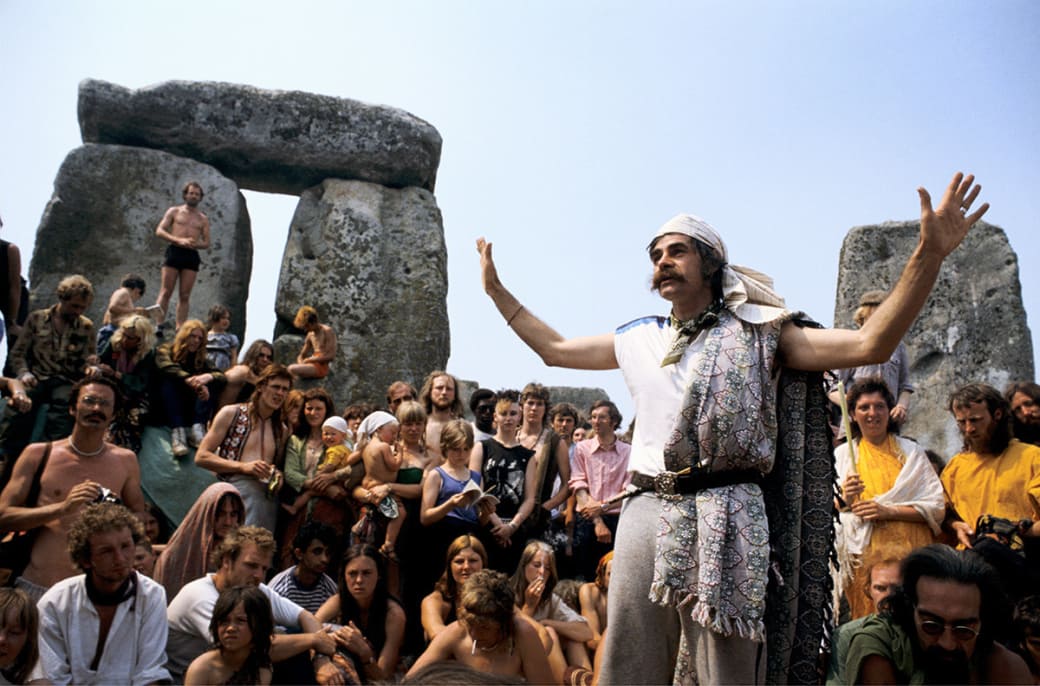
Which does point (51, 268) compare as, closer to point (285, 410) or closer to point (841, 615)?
point (285, 410)

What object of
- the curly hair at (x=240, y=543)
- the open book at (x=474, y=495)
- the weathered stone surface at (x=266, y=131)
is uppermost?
the weathered stone surface at (x=266, y=131)

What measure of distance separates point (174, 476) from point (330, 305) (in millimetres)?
4344

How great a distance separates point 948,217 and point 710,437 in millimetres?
763

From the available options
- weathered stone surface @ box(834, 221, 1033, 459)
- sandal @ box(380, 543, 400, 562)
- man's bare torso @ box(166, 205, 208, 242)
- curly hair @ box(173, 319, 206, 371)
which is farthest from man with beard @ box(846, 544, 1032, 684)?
man's bare torso @ box(166, 205, 208, 242)

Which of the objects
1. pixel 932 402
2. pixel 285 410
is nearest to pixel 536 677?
pixel 285 410

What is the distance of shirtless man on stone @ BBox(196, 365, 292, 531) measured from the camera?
18.2 feet

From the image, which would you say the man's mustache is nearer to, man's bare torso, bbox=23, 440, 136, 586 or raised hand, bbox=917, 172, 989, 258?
raised hand, bbox=917, 172, 989, 258

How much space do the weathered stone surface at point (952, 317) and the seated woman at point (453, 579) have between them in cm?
527

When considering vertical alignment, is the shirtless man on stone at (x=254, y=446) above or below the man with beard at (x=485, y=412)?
below

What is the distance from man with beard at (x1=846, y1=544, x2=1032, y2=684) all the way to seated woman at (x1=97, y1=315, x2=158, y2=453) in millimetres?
4763

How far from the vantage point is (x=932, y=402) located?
8844 millimetres

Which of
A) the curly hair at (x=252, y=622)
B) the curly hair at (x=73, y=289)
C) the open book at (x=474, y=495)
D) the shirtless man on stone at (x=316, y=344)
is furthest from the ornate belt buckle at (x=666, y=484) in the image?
the shirtless man on stone at (x=316, y=344)

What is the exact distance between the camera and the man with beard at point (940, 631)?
8.39ft

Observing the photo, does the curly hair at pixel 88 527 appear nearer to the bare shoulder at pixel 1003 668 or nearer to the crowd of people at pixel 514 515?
the crowd of people at pixel 514 515
